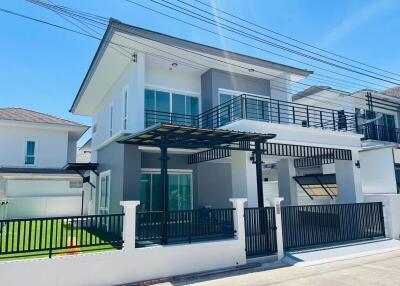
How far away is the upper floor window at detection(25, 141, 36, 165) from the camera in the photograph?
21.9 metres

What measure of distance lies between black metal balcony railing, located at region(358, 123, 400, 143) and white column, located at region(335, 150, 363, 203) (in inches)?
182

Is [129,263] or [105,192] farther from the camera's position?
[105,192]

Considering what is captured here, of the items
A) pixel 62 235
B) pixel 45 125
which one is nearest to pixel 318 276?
pixel 62 235

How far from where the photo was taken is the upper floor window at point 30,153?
2189 cm

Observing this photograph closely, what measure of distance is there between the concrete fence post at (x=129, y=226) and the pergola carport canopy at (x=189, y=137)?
212cm

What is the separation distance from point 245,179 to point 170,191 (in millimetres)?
3928

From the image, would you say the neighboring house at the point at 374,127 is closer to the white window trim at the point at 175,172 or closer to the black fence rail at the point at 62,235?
the white window trim at the point at 175,172

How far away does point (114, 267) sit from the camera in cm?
701

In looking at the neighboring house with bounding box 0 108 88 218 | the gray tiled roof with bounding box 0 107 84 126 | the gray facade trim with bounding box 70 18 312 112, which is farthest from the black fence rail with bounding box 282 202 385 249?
the gray tiled roof with bounding box 0 107 84 126

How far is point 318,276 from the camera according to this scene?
7.51 meters

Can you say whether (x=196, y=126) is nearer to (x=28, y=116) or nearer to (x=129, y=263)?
(x=129, y=263)

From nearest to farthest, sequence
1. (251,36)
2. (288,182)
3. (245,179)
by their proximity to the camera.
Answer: (245,179) → (251,36) → (288,182)

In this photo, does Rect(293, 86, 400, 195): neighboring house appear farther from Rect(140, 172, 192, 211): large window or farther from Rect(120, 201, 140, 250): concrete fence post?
Rect(120, 201, 140, 250): concrete fence post

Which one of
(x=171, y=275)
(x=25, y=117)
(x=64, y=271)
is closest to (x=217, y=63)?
(x=171, y=275)
